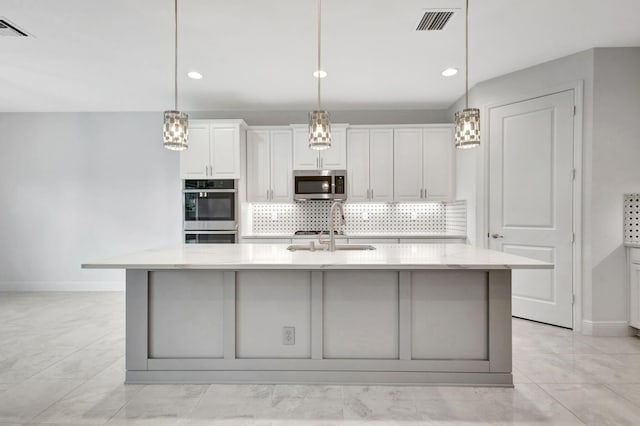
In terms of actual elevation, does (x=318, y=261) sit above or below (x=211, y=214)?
below

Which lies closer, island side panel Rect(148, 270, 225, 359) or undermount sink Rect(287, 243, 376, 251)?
island side panel Rect(148, 270, 225, 359)

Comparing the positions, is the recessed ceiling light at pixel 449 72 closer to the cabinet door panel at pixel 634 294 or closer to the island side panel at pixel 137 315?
the cabinet door panel at pixel 634 294

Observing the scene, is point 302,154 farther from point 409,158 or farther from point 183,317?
point 183,317

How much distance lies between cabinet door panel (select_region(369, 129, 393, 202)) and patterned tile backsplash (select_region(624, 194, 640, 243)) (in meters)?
2.46

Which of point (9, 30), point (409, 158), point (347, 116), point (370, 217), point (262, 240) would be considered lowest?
point (262, 240)

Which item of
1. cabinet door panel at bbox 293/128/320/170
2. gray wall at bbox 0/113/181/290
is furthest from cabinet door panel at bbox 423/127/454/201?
gray wall at bbox 0/113/181/290

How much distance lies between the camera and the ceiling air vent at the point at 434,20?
270 centimetres

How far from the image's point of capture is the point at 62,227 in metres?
5.25

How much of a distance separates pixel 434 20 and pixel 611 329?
128 inches

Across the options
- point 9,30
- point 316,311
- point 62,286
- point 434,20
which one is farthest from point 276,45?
point 62,286

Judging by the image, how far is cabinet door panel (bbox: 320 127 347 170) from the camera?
4797mm

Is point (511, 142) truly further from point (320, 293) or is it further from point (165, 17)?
point (165, 17)

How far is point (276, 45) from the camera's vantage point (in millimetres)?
3219

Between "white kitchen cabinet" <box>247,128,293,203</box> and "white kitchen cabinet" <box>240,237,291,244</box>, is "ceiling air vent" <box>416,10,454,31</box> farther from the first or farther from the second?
"white kitchen cabinet" <box>240,237,291,244</box>
